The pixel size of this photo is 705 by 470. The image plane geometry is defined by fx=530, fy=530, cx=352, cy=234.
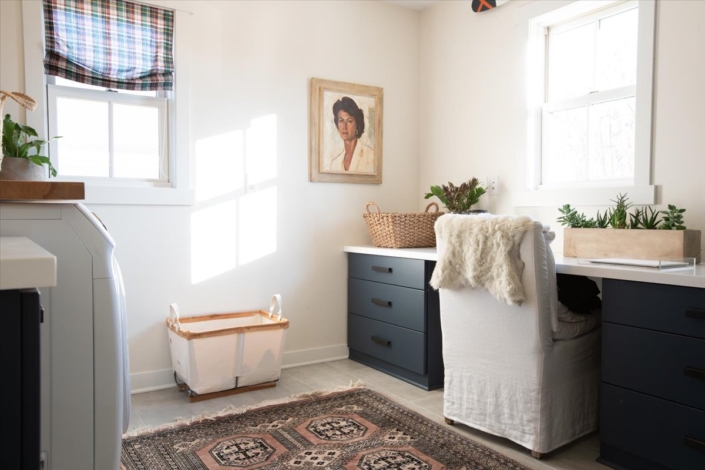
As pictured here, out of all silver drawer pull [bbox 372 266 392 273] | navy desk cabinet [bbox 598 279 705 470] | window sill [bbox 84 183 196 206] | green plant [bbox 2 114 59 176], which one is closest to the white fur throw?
navy desk cabinet [bbox 598 279 705 470]

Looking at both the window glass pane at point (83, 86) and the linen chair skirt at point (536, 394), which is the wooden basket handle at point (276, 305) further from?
the window glass pane at point (83, 86)

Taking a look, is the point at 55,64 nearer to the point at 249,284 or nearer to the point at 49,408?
the point at 249,284

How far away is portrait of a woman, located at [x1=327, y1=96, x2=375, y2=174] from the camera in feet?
11.2

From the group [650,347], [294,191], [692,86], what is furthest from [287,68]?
[650,347]

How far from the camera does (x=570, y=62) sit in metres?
2.90

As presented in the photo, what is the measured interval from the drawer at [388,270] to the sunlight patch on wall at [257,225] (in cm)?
53

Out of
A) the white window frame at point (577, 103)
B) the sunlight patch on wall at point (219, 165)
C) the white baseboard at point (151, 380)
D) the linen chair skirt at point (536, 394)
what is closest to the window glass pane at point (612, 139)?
the white window frame at point (577, 103)

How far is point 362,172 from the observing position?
3525mm

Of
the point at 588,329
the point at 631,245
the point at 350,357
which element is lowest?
the point at 350,357

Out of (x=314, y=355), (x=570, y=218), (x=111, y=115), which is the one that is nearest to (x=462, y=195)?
(x=570, y=218)

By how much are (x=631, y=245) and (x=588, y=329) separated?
41 centimetres

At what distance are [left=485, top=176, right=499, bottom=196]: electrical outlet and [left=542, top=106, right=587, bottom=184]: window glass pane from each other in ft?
0.91

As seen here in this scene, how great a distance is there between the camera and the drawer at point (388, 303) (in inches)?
111

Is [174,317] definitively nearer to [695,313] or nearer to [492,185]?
[492,185]
